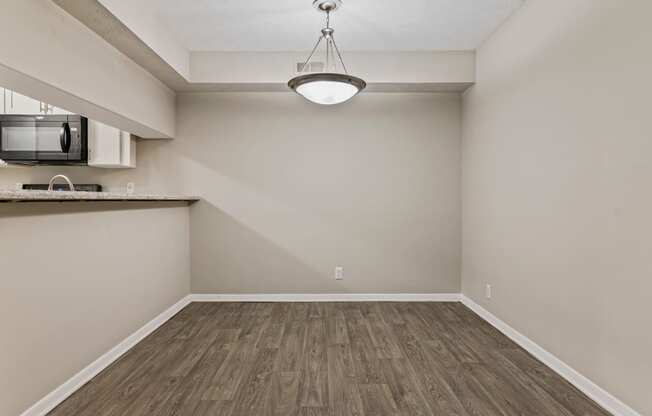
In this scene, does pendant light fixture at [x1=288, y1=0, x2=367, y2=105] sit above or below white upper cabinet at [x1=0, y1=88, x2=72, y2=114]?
below

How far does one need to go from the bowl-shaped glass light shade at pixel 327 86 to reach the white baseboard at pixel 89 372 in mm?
2291

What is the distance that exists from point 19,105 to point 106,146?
97 centimetres

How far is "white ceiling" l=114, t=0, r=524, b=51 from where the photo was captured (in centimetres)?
290

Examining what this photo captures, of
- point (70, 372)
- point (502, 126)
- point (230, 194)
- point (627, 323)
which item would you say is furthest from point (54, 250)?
point (502, 126)

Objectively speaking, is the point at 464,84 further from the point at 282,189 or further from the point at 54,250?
the point at 54,250

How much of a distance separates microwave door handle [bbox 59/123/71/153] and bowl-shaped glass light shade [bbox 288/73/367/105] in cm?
246

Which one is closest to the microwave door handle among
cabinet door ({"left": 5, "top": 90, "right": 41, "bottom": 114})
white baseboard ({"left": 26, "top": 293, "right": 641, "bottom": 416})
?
cabinet door ({"left": 5, "top": 90, "right": 41, "bottom": 114})

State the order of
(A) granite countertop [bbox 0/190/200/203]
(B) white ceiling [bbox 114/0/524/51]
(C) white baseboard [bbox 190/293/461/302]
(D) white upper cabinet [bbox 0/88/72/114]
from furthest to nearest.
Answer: (C) white baseboard [bbox 190/293/461/302], (D) white upper cabinet [bbox 0/88/72/114], (B) white ceiling [bbox 114/0/524/51], (A) granite countertop [bbox 0/190/200/203]

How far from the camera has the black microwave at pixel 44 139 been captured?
359 centimetres

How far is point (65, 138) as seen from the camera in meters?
3.65

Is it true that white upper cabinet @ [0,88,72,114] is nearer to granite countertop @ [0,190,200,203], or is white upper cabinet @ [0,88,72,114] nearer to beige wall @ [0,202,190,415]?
beige wall @ [0,202,190,415]

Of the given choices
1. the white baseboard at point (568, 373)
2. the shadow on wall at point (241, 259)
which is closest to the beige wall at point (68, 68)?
the shadow on wall at point (241, 259)

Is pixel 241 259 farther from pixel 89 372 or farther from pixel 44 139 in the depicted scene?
pixel 44 139

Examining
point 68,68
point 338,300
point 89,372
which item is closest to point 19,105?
point 68,68
